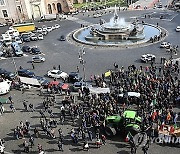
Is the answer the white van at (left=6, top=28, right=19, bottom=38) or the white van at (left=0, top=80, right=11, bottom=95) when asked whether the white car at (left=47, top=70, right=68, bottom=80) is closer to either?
the white van at (left=0, top=80, right=11, bottom=95)

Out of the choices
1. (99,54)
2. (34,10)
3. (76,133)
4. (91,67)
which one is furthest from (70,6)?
(76,133)

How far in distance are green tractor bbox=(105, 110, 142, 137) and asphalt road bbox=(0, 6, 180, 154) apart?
2.94 feet

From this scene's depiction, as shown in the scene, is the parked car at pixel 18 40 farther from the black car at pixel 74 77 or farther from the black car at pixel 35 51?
the black car at pixel 74 77

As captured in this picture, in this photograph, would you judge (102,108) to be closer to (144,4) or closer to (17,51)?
(17,51)

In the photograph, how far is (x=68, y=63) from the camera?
161 feet

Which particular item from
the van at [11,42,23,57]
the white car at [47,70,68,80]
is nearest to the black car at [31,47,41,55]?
the van at [11,42,23,57]

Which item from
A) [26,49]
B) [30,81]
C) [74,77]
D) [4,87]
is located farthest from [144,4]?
[4,87]

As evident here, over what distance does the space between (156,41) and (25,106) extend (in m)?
32.5

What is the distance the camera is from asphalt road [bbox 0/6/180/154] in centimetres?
2750

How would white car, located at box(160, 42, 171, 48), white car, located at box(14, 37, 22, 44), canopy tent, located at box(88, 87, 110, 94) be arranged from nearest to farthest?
1. canopy tent, located at box(88, 87, 110, 94)
2. white car, located at box(160, 42, 171, 48)
3. white car, located at box(14, 37, 22, 44)

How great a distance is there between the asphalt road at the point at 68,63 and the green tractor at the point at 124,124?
0.90m

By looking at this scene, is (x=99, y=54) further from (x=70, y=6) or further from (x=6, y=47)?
(x=70, y=6)

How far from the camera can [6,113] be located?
3475 cm

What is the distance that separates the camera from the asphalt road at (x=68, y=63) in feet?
90.2
